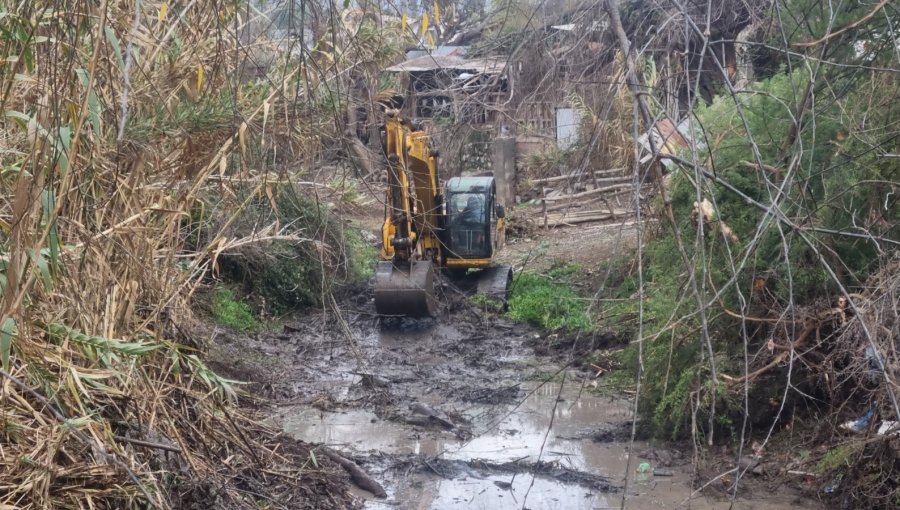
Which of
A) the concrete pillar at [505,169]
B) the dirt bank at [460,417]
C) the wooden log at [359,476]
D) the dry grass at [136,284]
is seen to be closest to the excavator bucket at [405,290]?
the dirt bank at [460,417]

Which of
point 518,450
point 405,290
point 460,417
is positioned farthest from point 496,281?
point 518,450

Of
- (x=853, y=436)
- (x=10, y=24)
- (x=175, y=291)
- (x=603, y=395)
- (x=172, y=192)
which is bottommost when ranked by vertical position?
(x=603, y=395)

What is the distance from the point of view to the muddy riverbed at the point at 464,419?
6.98 metres

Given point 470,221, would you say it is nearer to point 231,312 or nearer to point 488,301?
point 488,301

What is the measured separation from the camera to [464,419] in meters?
Answer: 8.80

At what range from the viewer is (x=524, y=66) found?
16.3 feet

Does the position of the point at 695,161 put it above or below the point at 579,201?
above

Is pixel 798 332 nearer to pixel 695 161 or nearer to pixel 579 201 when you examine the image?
pixel 695 161

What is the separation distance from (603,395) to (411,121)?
436 centimetres

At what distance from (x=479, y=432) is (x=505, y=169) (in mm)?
13056

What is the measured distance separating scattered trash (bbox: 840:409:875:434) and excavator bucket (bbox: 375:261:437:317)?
609cm

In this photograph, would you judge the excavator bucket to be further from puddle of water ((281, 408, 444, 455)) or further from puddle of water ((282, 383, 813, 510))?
puddle of water ((281, 408, 444, 455))

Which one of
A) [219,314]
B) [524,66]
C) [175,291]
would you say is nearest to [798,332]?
[524,66]

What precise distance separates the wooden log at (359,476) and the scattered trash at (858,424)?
11.5 ft
